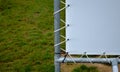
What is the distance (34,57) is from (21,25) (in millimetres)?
1912

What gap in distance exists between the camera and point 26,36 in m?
6.10

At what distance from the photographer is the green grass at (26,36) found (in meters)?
4.83

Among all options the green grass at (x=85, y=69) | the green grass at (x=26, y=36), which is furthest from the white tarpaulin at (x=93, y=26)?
the green grass at (x=26, y=36)

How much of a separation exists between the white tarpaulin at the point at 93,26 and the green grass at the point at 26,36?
88.0 inches

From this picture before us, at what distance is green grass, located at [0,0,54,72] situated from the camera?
15.9 feet

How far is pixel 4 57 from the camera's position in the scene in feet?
16.7

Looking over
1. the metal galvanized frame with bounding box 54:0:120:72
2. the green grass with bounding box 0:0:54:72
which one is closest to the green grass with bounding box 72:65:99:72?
the green grass with bounding box 0:0:54:72

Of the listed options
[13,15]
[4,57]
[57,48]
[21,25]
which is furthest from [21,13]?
[57,48]

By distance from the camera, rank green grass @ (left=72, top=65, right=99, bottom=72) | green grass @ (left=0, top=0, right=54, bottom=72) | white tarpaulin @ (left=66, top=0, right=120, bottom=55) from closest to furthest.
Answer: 1. white tarpaulin @ (left=66, top=0, right=120, bottom=55)
2. green grass @ (left=72, top=65, right=99, bottom=72)
3. green grass @ (left=0, top=0, right=54, bottom=72)

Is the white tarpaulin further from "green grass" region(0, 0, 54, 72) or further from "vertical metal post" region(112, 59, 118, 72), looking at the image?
"green grass" region(0, 0, 54, 72)

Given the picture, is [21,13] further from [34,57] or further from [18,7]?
[34,57]

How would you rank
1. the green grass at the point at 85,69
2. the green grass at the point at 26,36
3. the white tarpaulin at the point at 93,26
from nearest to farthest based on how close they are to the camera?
the white tarpaulin at the point at 93,26
the green grass at the point at 85,69
the green grass at the point at 26,36

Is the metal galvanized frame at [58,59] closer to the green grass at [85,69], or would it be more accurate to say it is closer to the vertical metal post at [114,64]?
the vertical metal post at [114,64]

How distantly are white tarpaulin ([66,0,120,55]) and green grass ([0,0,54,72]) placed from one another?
2.24m
